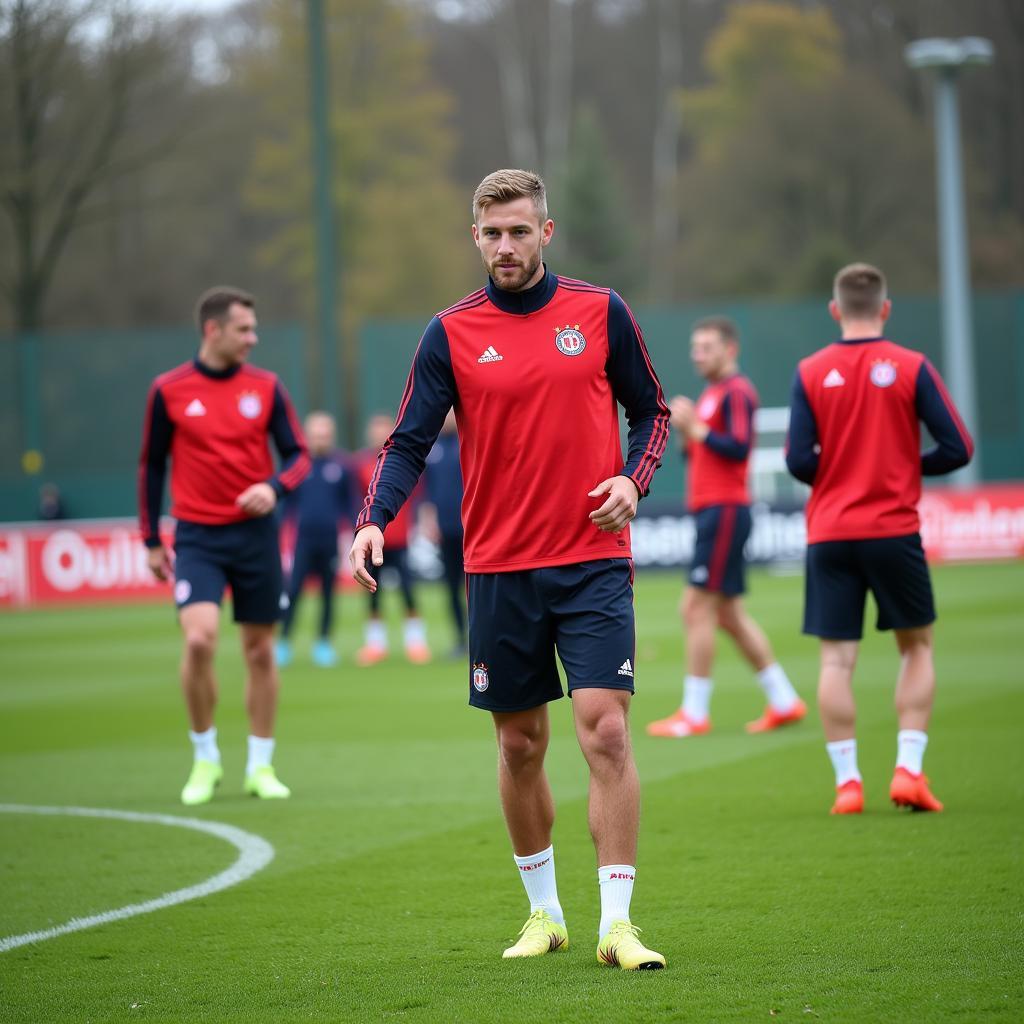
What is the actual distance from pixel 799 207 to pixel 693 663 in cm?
4278

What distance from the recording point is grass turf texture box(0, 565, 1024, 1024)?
4.90m

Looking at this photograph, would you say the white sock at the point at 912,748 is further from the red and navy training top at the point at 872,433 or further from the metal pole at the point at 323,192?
the metal pole at the point at 323,192

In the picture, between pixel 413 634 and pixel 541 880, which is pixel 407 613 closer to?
pixel 413 634

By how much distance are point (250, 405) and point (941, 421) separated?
3490 millimetres

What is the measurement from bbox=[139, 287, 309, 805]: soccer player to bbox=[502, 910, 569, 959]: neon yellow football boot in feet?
11.3

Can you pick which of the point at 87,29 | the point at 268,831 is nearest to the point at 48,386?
the point at 87,29

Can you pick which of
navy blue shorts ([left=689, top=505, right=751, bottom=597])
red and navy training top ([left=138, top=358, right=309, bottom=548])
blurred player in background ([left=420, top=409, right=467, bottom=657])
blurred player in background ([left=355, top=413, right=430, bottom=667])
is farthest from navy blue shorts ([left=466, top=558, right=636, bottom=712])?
blurred player in background ([left=355, top=413, right=430, bottom=667])

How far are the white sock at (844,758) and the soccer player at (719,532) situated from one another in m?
2.66

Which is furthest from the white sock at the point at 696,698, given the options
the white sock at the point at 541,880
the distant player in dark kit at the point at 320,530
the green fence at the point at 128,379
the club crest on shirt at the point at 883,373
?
the green fence at the point at 128,379

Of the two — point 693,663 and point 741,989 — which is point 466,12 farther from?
point 741,989

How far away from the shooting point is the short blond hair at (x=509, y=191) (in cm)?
517

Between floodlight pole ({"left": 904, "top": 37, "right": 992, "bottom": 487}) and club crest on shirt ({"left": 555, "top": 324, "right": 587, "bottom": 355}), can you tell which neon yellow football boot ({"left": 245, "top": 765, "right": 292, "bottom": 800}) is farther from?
floodlight pole ({"left": 904, "top": 37, "right": 992, "bottom": 487})

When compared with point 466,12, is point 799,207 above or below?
below

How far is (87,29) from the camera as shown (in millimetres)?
37125
